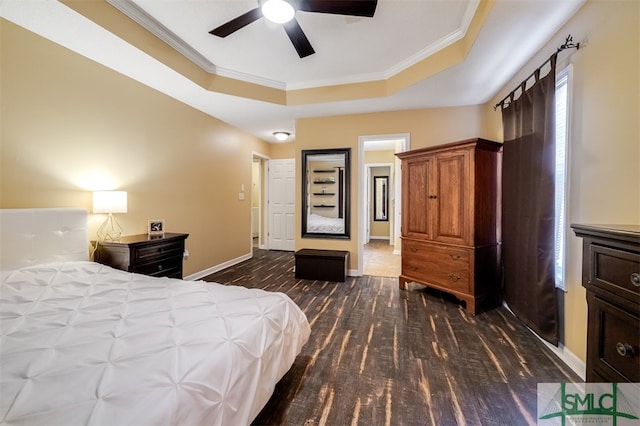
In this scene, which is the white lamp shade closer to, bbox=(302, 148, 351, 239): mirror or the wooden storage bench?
the wooden storage bench

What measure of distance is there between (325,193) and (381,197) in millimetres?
3833

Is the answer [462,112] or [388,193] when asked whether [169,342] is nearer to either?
[462,112]

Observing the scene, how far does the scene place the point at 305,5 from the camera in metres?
1.87

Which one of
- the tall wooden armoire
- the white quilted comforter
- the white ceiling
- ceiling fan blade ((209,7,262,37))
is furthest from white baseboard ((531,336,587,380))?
ceiling fan blade ((209,7,262,37))

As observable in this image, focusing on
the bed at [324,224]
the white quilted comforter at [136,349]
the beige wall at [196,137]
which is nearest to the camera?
the white quilted comforter at [136,349]

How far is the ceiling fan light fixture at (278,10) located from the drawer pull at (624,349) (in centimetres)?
263

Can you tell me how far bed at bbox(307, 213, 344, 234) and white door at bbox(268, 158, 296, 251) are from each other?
1665mm

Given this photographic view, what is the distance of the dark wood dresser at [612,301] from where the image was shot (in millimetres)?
986

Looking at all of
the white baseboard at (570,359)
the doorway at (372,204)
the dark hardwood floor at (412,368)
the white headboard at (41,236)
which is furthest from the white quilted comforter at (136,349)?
the doorway at (372,204)

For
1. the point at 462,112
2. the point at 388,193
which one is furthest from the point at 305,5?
the point at 388,193

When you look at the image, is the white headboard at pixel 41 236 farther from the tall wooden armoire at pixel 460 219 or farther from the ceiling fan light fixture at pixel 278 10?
the tall wooden armoire at pixel 460 219

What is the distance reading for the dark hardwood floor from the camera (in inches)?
57.2

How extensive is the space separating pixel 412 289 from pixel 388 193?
4.47m

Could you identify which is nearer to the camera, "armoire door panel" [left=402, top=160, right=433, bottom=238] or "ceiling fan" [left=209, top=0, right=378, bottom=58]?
"ceiling fan" [left=209, top=0, right=378, bottom=58]
